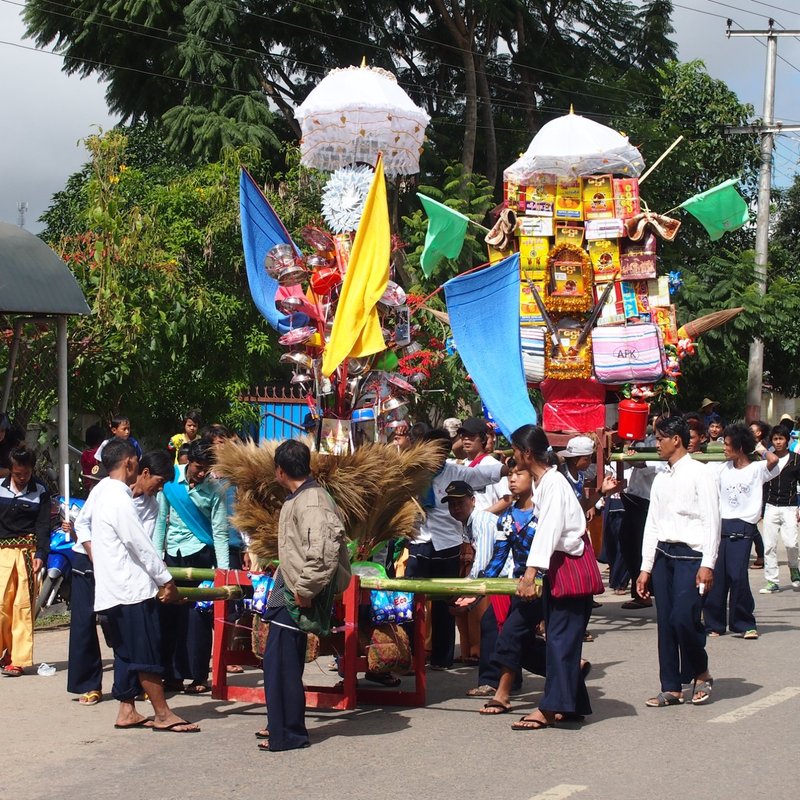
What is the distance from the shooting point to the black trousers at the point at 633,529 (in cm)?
1170

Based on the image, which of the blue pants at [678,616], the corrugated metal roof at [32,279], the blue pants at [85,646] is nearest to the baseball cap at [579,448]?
the blue pants at [678,616]

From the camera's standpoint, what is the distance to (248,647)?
8.01 m

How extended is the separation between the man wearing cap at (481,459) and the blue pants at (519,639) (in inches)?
63.9

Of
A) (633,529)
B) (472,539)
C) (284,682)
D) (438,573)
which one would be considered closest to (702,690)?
(438,573)

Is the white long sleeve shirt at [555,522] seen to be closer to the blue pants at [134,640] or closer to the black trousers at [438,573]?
the black trousers at [438,573]

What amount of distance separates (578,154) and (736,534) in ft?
12.5

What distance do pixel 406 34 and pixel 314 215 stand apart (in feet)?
26.0

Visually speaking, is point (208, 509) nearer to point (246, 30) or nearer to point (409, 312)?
point (409, 312)

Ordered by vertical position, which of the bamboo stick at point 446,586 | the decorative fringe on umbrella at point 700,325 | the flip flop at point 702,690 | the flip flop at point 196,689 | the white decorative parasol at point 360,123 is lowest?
the flip flop at point 196,689

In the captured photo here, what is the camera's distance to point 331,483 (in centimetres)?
746

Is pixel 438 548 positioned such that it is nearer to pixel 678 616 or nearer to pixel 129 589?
pixel 678 616

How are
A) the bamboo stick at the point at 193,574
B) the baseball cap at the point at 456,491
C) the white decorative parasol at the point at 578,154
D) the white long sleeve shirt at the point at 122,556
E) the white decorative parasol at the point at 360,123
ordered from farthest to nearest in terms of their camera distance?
the white decorative parasol at the point at 578,154, the white decorative parasol at the point at 360,123, the baseball cap at the point at 456,491, the bamboo stick at the point at 193,574, the white long sleeve shirt at the point at 122,556

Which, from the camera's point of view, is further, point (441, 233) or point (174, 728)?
point (441, 233)

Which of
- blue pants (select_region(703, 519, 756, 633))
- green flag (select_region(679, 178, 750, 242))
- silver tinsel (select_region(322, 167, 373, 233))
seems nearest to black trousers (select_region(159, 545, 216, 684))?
silver tinsel (select_region(322, 167, 373, 233))
